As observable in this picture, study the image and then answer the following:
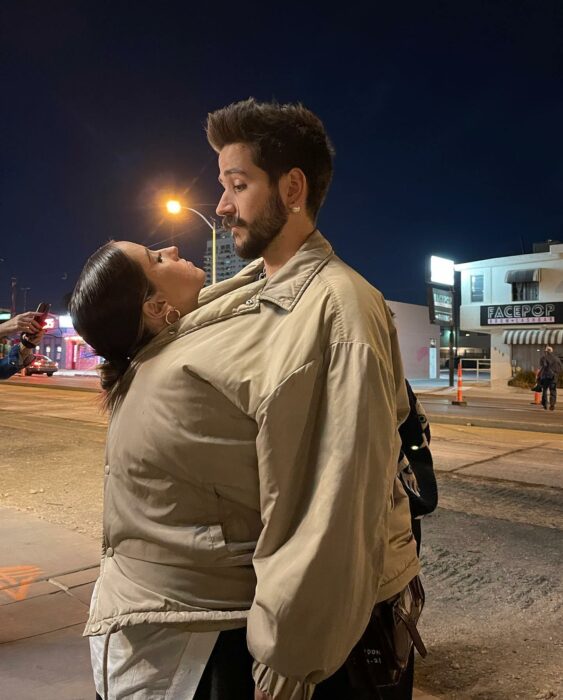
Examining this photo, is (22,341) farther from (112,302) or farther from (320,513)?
(320,513)

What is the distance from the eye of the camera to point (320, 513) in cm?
111

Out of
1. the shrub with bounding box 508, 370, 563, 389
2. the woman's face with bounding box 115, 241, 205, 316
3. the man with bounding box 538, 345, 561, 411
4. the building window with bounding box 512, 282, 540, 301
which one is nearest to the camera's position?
the woman's face with bounding box 115, 241, 205, 316

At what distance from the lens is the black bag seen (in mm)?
1308

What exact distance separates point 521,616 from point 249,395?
3619 millimetres

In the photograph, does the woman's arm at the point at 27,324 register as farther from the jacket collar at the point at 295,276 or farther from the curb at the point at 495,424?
the curb at the point at 495,424

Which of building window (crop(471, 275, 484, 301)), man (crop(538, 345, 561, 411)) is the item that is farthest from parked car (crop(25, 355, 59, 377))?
man (crop(538, 345, 561, 411))

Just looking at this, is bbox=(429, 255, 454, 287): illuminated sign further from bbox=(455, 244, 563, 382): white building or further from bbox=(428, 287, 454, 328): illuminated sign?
bbox=(455, 244, 563, 382): white building

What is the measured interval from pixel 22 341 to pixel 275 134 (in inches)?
128

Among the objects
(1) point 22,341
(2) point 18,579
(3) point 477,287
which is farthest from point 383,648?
(3) point 477,287

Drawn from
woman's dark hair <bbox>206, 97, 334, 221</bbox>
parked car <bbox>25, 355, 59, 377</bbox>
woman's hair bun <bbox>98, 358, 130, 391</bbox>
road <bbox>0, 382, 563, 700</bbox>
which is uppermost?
woman's dark hair <bbox>206, 97, 334, 221</bbox>

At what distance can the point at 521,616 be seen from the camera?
4.01m

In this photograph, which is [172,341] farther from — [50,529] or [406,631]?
[50,529]

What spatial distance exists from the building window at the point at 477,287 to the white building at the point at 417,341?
17.2 feet

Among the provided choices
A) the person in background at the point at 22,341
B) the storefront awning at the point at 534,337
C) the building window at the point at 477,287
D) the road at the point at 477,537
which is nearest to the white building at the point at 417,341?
the building window at the point at 477,287
